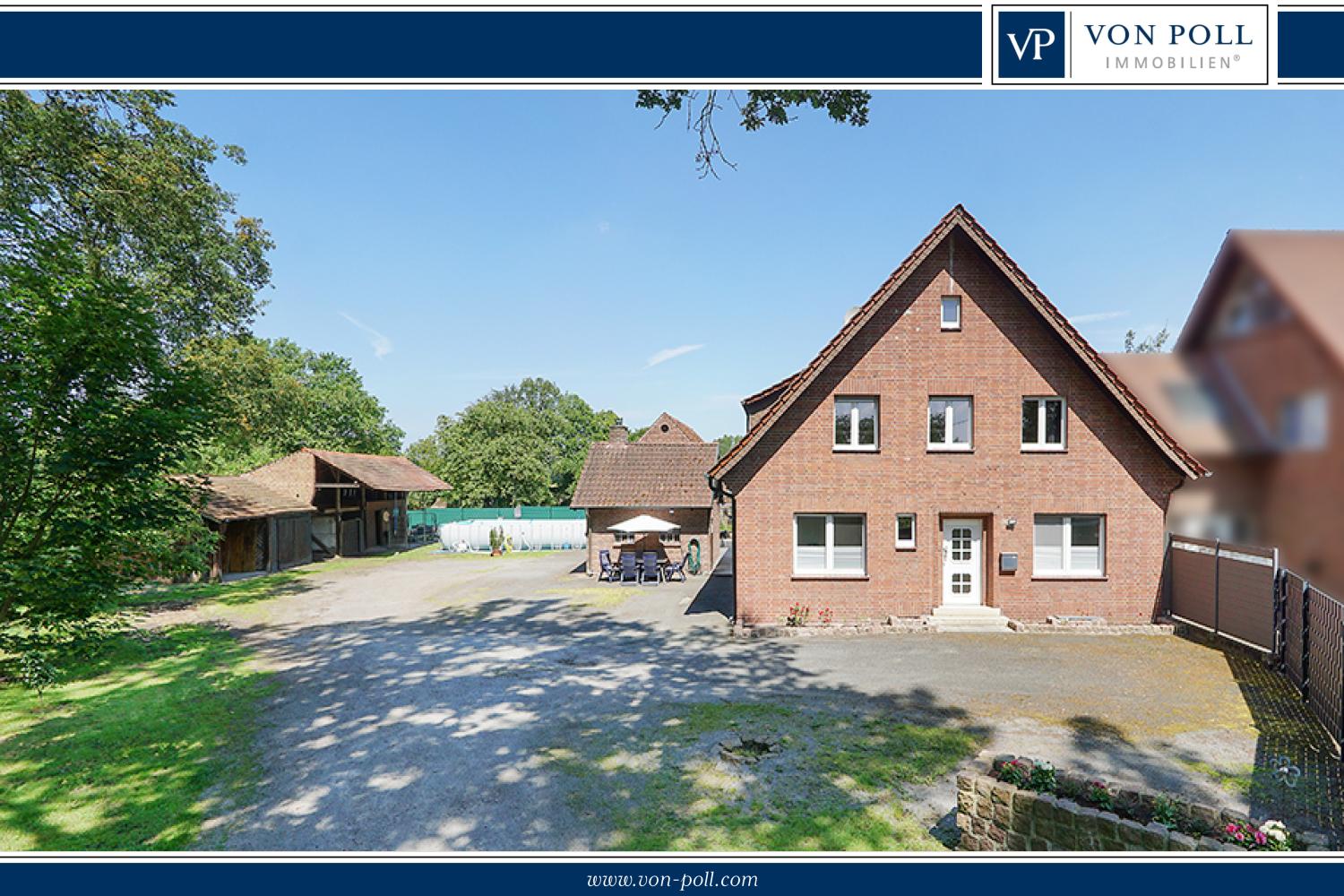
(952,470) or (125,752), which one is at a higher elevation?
(952,470)

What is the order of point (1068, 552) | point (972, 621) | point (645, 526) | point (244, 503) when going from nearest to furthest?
point (972, 621), point (1068, 552), point (645, 526), point (244, 503)

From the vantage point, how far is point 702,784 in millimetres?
6324

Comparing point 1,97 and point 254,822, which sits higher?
point 1,97

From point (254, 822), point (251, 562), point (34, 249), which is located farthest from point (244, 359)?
point (254, 822)

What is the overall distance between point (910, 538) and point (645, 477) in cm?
1278

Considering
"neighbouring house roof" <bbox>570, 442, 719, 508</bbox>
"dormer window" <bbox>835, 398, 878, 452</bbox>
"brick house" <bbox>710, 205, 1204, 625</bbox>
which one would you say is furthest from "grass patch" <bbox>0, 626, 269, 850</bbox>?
"neighbouring house roof" <bbox>570, 442, 719, 508</bbox>

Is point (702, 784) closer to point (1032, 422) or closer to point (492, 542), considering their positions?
point (1032, 422)

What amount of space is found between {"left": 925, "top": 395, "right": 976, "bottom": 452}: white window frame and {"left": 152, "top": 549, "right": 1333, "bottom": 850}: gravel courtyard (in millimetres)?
4252

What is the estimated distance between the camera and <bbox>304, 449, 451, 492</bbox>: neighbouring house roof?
31567mm

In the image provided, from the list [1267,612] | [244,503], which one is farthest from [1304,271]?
[244,503]

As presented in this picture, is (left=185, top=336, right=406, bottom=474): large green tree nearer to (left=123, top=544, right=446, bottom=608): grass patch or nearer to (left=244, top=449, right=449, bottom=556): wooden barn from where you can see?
(left=244, top=449, right=449, bottom=556): wooden barn

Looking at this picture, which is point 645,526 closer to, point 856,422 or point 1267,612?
point 856,422

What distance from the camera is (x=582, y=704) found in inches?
347

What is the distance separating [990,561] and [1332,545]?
12683mm
